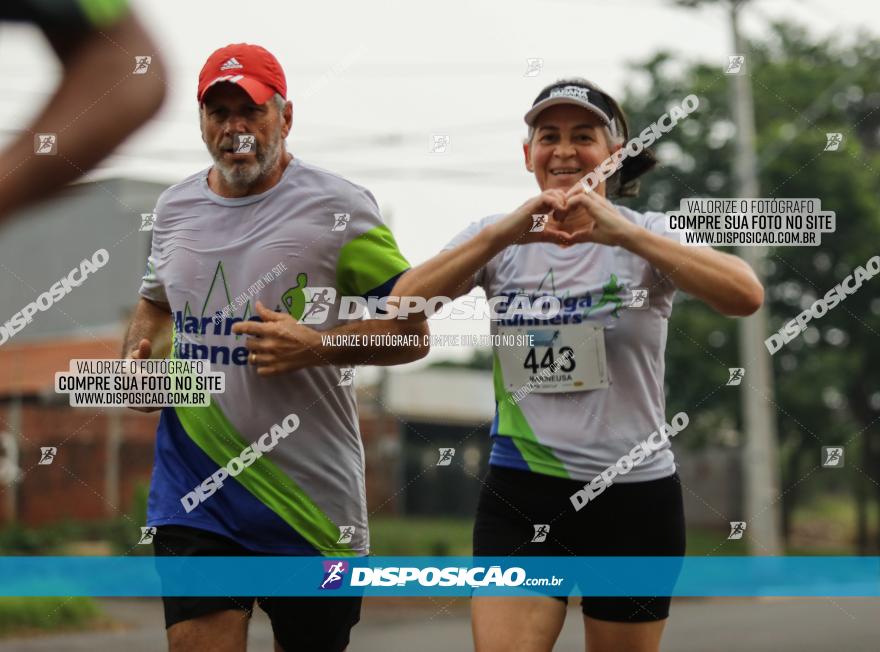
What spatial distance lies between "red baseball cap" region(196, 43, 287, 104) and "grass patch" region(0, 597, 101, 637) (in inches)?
315

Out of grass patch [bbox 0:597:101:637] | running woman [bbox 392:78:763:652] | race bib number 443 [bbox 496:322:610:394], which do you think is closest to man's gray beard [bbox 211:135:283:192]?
running woman [bbox 392:78:763:652]

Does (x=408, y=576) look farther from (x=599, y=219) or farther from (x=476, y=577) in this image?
(x=599, y=219)

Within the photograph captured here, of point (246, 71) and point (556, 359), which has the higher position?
point (246, 71)

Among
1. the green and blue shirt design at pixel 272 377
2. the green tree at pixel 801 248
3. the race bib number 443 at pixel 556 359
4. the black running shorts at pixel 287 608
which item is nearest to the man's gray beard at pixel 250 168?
the green and blue shirt design at pixel 272 377

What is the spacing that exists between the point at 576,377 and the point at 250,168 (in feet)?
3.74

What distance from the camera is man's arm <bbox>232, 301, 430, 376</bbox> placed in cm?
349

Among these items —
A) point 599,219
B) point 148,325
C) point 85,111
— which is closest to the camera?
point 85,111

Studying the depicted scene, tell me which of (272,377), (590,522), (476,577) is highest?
(272,377)

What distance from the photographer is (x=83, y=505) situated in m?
21.7

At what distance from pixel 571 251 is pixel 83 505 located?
1936 centimetres

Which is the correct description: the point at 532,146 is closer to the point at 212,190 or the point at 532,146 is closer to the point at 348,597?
the point at 212,190

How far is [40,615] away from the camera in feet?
36.3

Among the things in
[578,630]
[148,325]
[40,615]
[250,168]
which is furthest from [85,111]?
[578,630]

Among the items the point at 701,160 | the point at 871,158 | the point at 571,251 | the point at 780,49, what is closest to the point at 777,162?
the point at 701,160
